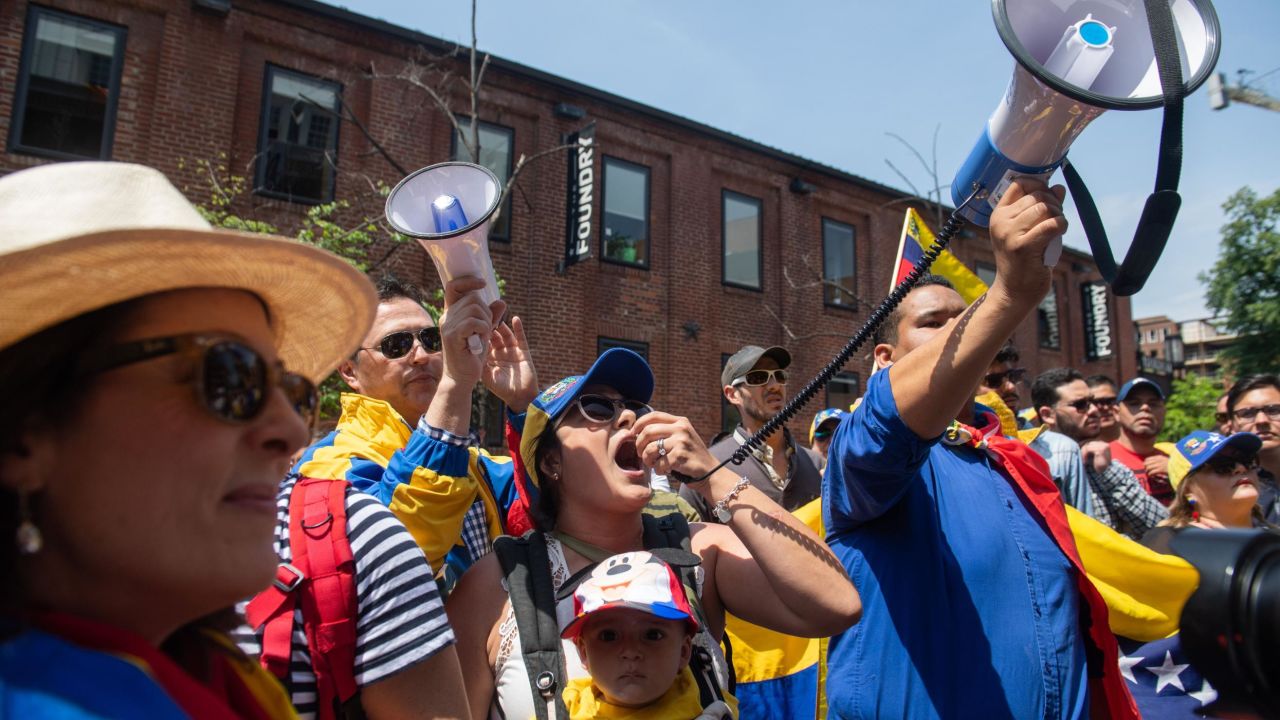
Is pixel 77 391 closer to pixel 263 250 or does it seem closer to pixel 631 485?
pixel 263 250

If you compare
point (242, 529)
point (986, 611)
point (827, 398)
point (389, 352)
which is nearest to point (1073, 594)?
point (986, 611)

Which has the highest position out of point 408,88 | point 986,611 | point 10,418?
point 408,88

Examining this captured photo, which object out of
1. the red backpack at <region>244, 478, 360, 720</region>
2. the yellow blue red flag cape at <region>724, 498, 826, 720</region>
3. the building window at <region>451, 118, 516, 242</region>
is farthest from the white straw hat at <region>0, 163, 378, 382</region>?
the building window at <region>451, 118, 516, 242</region>

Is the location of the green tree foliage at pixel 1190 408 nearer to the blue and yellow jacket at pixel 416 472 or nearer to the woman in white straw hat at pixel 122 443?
the blue and yellow jacket at pixel 416 472

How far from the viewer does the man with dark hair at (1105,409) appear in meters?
5.99

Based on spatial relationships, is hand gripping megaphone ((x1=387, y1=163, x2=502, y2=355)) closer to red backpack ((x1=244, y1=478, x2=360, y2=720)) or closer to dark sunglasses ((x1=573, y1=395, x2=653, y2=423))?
dark sunglasses ((x1=573, y1=395, x2=653, y2=423))

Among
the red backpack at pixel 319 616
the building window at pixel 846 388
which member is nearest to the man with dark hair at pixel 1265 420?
the red backpack at pixel 319 616

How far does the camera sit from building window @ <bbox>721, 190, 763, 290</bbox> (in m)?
15.4

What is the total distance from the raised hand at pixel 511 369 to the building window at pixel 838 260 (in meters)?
14.2

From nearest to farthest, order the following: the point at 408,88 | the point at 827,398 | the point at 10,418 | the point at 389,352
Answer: the point at 10,418 → the point at 389,352 → the point at 408,88 → the point at 827,398

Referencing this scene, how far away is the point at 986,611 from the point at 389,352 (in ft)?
7.04

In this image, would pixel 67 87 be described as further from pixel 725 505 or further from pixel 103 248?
pixel 103 248

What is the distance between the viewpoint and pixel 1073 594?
226cm

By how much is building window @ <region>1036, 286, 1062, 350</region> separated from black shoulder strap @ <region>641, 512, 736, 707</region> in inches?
836
